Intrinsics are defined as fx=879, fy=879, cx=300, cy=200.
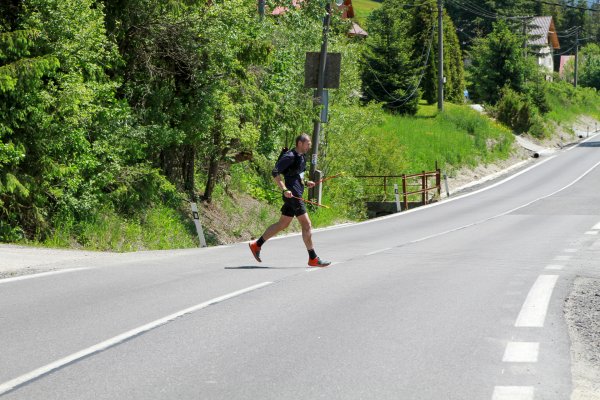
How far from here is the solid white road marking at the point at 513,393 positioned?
539cm

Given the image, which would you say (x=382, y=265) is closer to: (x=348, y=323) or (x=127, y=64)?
(x=348, y=323)

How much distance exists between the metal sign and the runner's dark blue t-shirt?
14.6 m

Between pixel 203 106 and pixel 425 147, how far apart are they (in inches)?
1207

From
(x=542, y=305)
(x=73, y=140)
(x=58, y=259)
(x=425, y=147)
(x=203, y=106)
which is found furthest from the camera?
(x=425, y=147)

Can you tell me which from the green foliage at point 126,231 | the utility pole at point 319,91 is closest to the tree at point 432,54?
the utility pole at point 319,91

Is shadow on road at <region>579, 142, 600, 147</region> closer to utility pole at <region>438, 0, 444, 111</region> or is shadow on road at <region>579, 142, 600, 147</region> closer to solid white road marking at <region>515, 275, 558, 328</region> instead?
utility pole at <region>438, 0, 444, 111</region>

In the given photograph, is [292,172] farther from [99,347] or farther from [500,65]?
[500,65]

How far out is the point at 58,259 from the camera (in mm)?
13086

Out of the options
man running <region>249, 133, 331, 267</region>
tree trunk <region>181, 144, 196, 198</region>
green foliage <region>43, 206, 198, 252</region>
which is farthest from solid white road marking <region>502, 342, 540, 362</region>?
tree trunk <region>181, 144, 196, 198</region>

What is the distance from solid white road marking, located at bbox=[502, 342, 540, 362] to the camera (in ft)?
21.1

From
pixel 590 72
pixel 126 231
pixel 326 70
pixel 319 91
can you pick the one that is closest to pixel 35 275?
pixel 126 231

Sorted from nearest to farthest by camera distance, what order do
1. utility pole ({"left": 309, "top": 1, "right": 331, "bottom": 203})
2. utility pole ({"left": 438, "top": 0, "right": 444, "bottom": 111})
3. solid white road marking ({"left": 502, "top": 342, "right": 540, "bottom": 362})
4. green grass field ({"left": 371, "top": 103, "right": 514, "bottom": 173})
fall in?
solid white road marking ({"left": 502, "top": 342, "right": 540, "bottom": 362}) → utility pole ({"left": 309, "top": 1, "right": 331, "bottom": 203}) → green grass field ({"left": 371, "top": 103, "right": 514, "bottom": 173}) → utility pole ({"left": 438, "top": 0, "right": 444, "bottom": 111})

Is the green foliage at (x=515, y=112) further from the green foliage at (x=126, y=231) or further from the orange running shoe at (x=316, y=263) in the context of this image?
the orange running shoe at (x=316, y=263)

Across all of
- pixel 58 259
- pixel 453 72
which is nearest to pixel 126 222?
pixel 58 259
